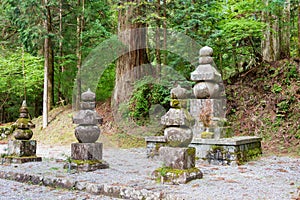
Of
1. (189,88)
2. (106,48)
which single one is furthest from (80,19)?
(189,88)

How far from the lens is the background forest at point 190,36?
35.4ft

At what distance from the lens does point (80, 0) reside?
15.0 meters

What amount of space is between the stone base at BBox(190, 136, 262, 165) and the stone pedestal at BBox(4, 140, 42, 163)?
12.6 feet

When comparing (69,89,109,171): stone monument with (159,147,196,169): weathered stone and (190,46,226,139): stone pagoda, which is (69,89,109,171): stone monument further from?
(190,46,226,139): stone pagoda

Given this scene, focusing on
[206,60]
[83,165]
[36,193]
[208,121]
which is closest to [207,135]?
[208,121]

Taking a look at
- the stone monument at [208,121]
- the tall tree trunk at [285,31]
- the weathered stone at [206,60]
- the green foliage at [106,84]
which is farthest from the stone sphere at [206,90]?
the green foliage at [106,84]

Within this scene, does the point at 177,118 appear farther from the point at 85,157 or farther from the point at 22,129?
the point at 22,129

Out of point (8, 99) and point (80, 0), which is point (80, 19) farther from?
point (8, 99)

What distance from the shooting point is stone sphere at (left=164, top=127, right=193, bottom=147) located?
5109mm

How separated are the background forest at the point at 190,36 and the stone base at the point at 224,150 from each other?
9.61ft

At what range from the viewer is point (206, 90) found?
7.94m

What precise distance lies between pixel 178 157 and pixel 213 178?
77 centimetres

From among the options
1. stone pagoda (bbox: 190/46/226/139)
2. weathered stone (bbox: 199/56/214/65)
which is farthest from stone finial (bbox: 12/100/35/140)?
weathered stone (bbox: 199/56/214/65)

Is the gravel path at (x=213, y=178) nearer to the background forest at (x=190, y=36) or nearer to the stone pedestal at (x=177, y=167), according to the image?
the stone pedestal at (x=177, y=167)
